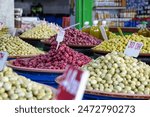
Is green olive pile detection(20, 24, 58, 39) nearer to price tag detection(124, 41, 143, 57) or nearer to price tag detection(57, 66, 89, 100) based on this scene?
price tag detection(124, 41, 143, 57)

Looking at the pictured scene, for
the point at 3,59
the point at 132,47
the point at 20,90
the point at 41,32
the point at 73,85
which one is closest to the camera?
the point at 73,85

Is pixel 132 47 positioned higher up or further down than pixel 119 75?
higher up

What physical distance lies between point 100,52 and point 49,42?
0.87 metres

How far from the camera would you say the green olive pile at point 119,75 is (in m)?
2.77

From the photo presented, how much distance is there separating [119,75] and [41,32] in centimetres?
336

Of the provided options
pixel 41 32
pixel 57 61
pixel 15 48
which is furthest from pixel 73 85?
pixel 41 32

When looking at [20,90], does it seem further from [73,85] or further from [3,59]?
[73,85]

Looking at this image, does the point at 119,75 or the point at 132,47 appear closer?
the point at 119,75

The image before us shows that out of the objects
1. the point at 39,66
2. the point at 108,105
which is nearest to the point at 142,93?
the point at 108,105

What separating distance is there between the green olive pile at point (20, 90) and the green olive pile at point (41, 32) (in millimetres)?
3408

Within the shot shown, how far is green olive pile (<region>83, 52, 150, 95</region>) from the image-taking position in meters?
2.77

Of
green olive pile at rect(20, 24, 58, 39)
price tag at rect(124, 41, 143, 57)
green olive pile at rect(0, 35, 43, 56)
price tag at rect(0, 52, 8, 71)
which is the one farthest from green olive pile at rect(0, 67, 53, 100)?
green olive pile at rect(20, 24, 58, 39)

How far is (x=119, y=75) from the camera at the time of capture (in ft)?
9.53

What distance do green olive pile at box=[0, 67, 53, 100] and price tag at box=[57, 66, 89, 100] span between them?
50 cm
